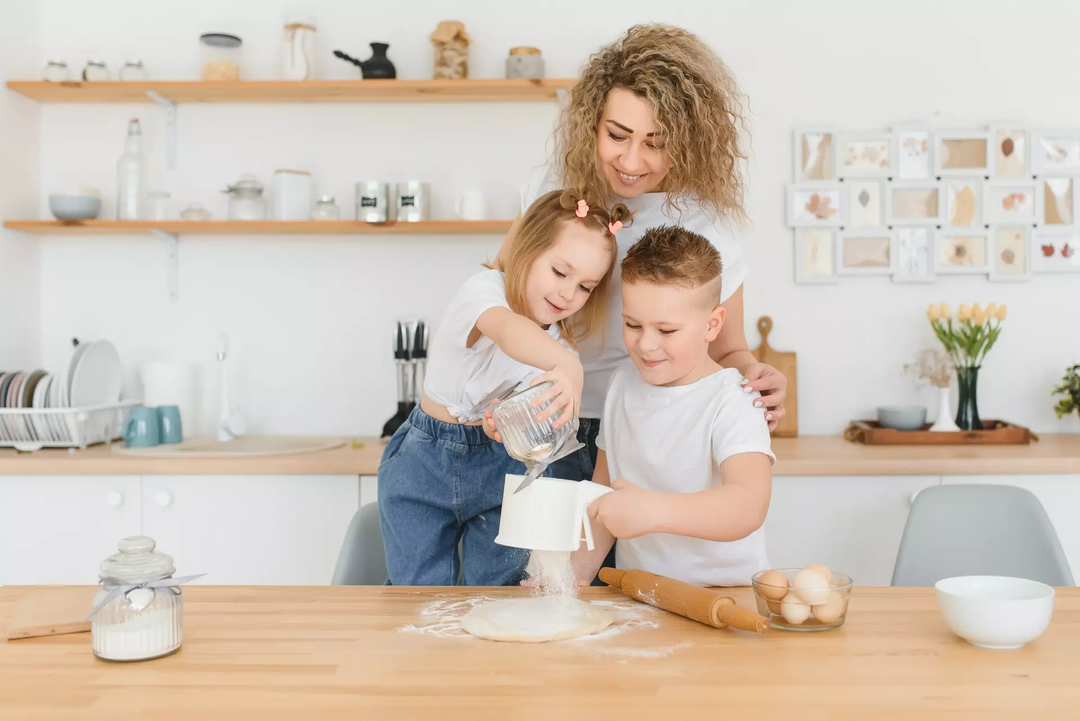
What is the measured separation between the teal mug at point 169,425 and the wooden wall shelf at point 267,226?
53 centimetres

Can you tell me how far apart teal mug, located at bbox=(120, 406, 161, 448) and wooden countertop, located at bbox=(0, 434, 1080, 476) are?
12 cm

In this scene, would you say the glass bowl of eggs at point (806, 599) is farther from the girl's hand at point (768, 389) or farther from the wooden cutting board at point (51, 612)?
the wooden cutting board at point (51, 612)

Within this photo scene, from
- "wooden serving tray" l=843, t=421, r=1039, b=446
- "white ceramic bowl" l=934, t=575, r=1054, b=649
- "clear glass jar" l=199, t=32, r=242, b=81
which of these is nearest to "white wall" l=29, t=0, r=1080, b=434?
"clear glass jar" l=199, t=32, r=242, b=81

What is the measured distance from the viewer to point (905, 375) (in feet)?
9.16

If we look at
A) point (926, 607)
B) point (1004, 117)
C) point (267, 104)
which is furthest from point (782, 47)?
point (926, 607)

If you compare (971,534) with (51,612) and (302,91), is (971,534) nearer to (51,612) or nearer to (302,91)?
(51,612)

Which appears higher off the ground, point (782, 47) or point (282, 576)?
point (782, 47)

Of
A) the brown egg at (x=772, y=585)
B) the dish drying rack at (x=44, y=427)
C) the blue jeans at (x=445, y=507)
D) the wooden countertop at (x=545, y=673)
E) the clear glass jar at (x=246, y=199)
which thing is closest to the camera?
the wooden countertop at (x=545, y=673)

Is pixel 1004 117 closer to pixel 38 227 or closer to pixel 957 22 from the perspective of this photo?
pixel 957 22

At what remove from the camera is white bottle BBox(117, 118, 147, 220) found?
272 cm

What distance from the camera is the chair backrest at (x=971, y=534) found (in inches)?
70.8

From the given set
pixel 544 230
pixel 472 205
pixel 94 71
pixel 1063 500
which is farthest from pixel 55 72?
pixel 1063 500

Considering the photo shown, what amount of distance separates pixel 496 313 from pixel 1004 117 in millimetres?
2148

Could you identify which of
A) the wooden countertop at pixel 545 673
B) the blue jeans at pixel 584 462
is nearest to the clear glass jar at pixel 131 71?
the blue jeans at pixel 584 462
